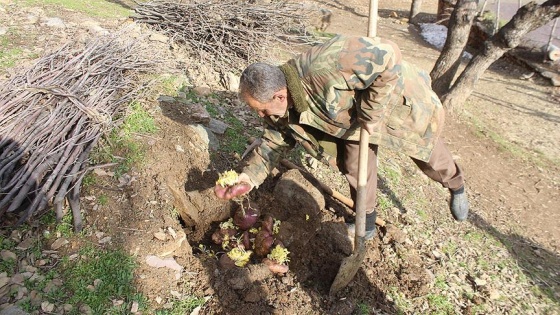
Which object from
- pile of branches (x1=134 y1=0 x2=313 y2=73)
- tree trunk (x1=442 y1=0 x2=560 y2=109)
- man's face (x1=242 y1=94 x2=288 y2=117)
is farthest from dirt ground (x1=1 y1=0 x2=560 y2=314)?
tree trunk (x1=442 y1=0 x2=560 y2=109)

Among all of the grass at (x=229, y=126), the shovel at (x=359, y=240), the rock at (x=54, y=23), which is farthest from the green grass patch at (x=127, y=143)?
the rock at (x=54, y=23)

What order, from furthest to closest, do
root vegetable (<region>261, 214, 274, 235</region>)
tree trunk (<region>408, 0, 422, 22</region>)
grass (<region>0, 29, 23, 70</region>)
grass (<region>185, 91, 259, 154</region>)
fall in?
tree trunk (<region>408, 0, 422, 22</region>)
grass (<region>0, 29, 23, 70</region>)
grass (<region>185, 91, 259, 154</region>)
root vegetable (<region>261, 214, 274, 235</region>)

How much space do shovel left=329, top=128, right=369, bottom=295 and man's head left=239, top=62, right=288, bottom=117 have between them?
608 millimetres

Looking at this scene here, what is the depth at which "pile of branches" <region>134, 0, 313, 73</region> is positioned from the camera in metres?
5.36

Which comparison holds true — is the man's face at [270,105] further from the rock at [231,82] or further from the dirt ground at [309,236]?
the rock at [231,82]

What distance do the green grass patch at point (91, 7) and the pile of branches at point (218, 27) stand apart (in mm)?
581

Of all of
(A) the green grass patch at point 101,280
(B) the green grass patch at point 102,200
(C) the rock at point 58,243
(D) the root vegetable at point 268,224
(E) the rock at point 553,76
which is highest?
(B) the green grass patch at point 102,200

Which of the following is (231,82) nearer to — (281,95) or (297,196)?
(297,196)

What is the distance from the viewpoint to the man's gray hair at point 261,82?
223 cm

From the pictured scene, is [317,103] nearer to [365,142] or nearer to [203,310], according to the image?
[365,142]

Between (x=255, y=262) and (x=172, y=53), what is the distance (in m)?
3.33

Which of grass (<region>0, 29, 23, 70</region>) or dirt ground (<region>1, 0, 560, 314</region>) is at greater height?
grass (<region>0, 29, 23, 70</region>)

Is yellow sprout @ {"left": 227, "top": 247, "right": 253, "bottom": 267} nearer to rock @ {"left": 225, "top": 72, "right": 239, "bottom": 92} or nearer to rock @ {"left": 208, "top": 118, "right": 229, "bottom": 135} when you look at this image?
rock @ {"left": 208, "top": 118, "right": 229, "bottom": 135}

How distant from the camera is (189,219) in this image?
3.00m
